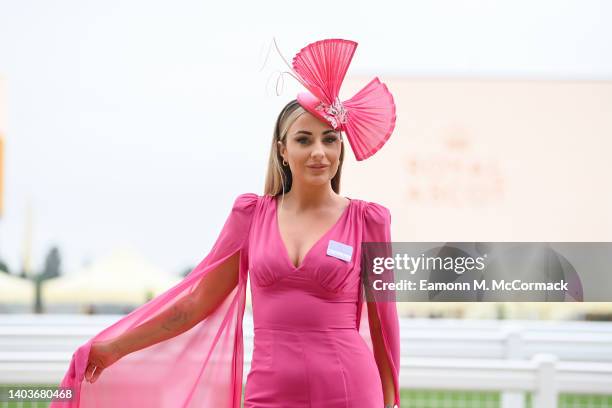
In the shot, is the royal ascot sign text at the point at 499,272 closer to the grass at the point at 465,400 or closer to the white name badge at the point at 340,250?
the white name badge at the point at 340,250

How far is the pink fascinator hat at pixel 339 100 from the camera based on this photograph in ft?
6.37

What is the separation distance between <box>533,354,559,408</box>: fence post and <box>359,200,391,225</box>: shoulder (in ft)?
3.52

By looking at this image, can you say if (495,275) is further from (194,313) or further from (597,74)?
(597,74)

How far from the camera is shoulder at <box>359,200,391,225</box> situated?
1.96 meters

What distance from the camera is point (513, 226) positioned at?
139 inches

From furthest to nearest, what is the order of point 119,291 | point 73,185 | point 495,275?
point 119,291, point 73,185, point 495,275

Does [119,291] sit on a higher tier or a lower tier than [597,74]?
lower

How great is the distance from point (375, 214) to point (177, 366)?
61 cm

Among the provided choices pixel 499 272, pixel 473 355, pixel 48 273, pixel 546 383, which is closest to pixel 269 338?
pixel 499 272

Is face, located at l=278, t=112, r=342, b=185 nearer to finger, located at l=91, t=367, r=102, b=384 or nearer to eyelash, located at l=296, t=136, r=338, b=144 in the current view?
eyelash, located at l=296, t=136, r=338, b=144

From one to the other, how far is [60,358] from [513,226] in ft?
5.90

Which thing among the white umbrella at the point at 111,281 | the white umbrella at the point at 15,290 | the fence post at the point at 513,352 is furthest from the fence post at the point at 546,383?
the white umbrella at the point at 15,290

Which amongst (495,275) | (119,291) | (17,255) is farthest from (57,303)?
(495,275)

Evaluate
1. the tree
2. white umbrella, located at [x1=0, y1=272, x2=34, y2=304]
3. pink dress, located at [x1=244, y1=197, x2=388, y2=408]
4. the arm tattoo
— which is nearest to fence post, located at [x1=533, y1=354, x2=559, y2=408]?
pink dress, located at [x1=244, y1=197, x2=388, y2=408]
